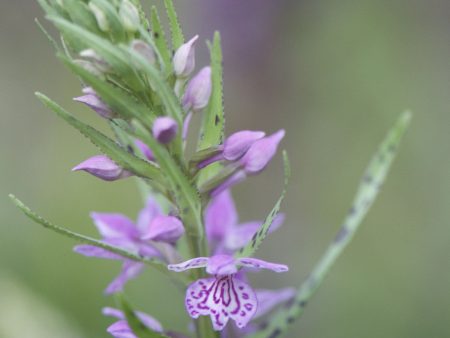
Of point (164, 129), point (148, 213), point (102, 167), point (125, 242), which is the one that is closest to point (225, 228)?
point (148, 213)

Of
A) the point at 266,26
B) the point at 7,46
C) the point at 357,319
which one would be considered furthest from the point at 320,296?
the point at 7,46

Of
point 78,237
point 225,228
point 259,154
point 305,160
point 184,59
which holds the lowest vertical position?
point 305,160

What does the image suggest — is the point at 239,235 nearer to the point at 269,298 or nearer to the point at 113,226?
the point at 269,298

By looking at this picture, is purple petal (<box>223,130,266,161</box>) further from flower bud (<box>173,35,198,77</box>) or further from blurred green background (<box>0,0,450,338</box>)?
blurred green background (<box>0,0,450,338</box>)

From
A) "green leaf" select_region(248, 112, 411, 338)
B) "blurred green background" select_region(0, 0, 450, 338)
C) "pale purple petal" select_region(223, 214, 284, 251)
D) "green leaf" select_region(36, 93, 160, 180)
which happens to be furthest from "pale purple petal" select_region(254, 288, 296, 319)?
"blurred green background" select_region(0, 0, 450, 338)

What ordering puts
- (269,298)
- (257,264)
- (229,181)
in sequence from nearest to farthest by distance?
(257,264) < (229,181) < (269,298)

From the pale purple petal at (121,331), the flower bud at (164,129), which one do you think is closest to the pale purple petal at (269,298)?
the pale purple petal at (121,331)
